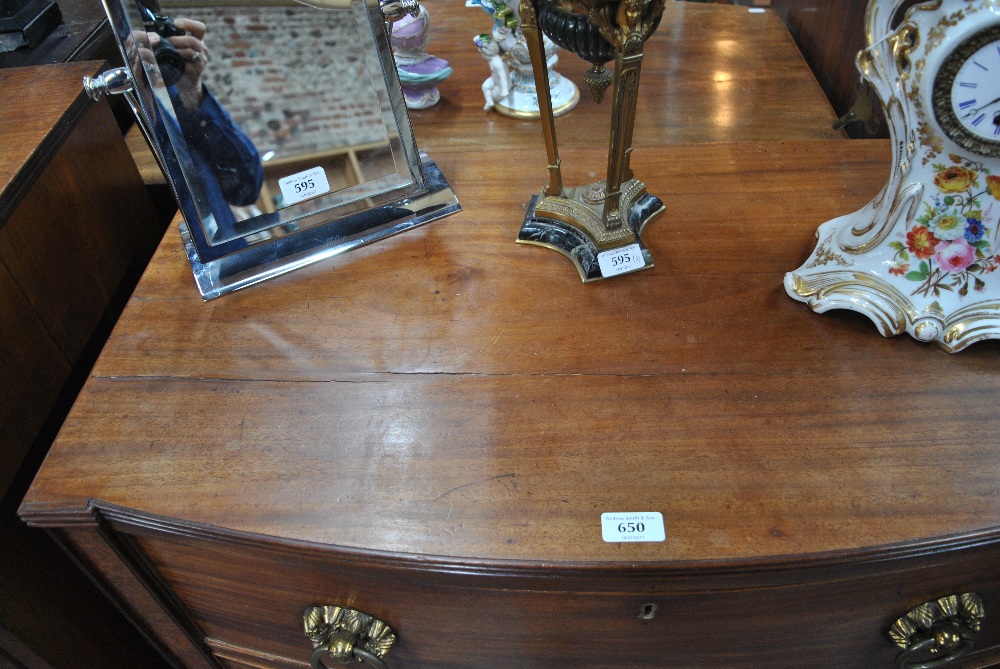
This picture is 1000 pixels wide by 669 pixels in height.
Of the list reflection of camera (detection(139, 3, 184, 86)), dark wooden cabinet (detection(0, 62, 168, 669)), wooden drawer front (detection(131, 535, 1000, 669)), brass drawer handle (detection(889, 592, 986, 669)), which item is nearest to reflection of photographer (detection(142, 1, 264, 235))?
reflection of camera (detection(139, 3, 184, 86))

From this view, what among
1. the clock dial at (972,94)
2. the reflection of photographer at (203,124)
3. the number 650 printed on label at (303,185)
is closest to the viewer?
the clock dial at (972,94)

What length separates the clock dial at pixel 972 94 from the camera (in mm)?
491

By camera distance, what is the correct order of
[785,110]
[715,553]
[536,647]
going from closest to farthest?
1. [715,553]
2. [536,647]
3. [785,110]

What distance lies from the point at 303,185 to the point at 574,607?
1.51ft

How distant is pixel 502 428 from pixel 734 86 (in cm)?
67

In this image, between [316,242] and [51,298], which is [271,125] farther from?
[51,298]

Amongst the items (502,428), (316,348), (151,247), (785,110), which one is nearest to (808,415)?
(502,428)

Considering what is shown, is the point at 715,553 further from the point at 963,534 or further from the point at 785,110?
the point at 785,110

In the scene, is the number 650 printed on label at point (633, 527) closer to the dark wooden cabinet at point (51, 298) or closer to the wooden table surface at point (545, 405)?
the wooden table surface at point (545, 405)

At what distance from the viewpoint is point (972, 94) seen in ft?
1.66

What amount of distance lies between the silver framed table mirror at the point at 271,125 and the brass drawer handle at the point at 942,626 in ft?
1.87

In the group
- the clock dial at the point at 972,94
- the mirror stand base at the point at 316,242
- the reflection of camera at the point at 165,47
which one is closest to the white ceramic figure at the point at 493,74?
the mirror stand base at the point at 316,242

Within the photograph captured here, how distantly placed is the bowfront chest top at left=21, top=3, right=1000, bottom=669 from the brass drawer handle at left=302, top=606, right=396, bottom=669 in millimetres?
13

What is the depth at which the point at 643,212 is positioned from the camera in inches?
29.1
